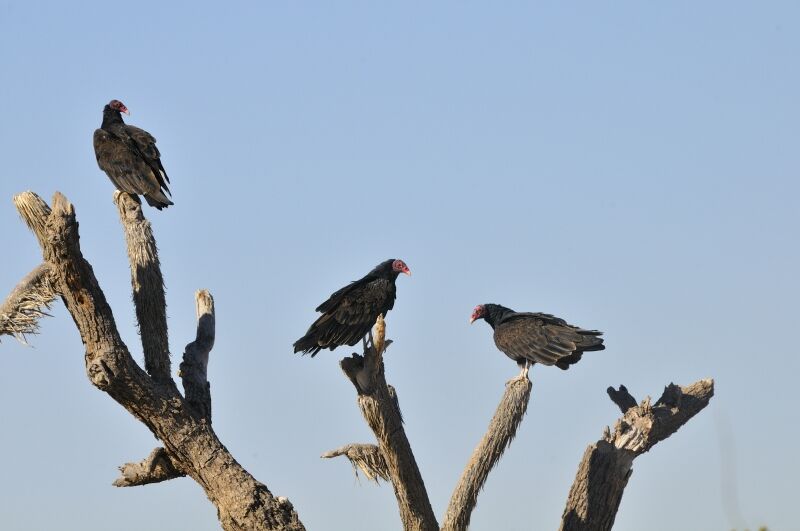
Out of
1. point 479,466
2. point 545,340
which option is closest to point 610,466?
point 545,340

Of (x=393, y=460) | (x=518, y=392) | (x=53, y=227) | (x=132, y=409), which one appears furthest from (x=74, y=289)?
(x=518, y=392)

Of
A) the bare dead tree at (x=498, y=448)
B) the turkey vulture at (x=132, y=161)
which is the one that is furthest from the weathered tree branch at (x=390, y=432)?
the turkey vulture at (x=132, y=161)

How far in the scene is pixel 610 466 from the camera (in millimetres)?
7734

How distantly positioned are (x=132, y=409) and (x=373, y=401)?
5.17 ft

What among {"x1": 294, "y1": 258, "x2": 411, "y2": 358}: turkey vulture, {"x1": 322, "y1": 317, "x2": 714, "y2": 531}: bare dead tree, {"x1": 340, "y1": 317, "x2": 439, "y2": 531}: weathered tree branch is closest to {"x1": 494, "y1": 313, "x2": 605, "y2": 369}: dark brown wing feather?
{"x1": 322, "y1": 317, "x2": 714, "y2": 531}: bare dead tree

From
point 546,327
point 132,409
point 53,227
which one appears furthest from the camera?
point 546,327

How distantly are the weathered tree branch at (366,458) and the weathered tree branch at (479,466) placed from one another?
0.55 m

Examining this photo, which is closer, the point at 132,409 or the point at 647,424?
the point at 132,409

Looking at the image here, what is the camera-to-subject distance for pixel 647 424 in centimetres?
789

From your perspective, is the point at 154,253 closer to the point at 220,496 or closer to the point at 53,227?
the point at 53,227

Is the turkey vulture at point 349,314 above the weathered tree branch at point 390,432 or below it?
above

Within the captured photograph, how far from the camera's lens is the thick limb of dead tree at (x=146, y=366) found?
21.7 feet

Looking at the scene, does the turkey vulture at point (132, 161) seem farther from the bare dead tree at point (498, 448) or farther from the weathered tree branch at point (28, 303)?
the bare dead tree at point (498, 448)

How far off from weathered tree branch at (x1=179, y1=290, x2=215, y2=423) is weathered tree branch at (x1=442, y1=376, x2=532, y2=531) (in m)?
1.76
